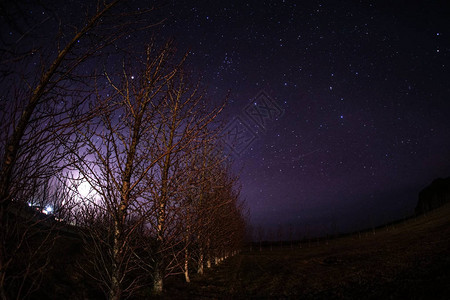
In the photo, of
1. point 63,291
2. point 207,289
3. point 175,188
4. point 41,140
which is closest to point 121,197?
point 175,188

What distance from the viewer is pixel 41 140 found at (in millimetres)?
2574

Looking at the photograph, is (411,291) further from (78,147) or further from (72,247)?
(72,247)

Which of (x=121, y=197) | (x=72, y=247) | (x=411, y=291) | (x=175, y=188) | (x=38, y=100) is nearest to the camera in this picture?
(x=38, y=100)

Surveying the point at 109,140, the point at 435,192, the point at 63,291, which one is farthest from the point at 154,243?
the point at 435,192

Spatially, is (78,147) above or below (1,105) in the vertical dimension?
below

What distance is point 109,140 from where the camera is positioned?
367 cm

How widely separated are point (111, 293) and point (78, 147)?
96.8 inches

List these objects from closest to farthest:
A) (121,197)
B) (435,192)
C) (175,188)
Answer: (121,197)
(175,188)
(435,192)

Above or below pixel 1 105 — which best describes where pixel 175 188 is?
below

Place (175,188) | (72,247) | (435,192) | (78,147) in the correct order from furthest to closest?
(435,192) < (72,247) < (175,188) < (78,147)

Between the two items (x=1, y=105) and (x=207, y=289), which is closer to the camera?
(x=1, y=105)

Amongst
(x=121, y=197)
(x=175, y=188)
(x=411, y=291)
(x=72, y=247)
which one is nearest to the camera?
(x=121, y=197)

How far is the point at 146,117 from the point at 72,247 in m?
16.1

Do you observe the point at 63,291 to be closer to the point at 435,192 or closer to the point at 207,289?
the point at 207,289
